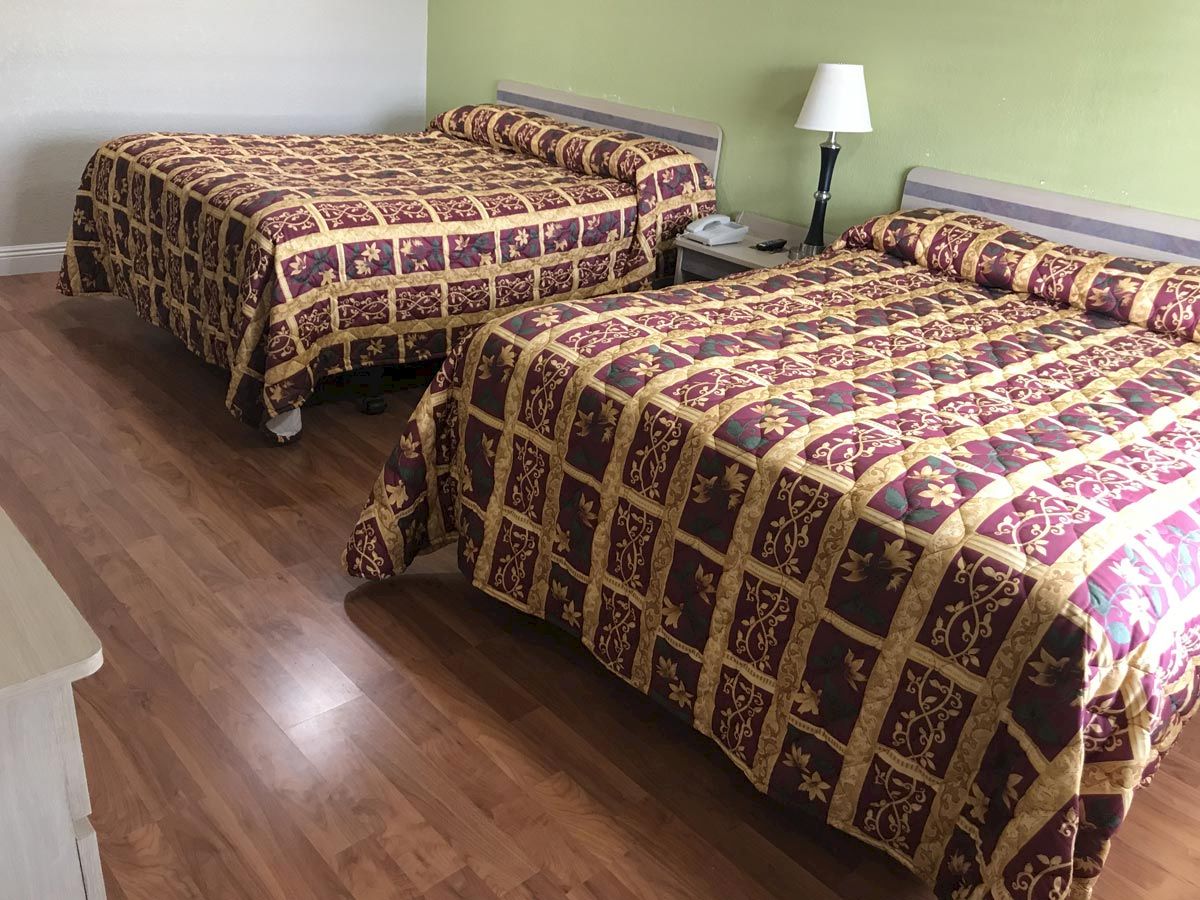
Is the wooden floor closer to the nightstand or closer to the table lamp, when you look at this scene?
the nightstand

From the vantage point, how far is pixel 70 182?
13.3 ft

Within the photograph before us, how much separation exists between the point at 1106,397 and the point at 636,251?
1889 millimetres

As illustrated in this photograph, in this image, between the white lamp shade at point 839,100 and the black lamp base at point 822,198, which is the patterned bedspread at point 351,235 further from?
the white lamp shade at point 839,100

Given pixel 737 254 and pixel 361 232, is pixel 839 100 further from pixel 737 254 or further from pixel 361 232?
pixel 361 232

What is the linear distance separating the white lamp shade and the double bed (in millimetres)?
691

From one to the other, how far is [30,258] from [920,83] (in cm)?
351

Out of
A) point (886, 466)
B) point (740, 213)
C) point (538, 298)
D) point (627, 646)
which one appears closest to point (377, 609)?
point (627, 646)

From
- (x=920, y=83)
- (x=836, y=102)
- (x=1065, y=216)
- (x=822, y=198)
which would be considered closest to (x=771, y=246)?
(x=822, y=198)

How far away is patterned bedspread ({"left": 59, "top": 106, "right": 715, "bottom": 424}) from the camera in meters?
2.77

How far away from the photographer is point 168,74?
4164mm

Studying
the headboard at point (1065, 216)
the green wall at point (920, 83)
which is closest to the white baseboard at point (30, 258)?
the green wall at point (920, 83)

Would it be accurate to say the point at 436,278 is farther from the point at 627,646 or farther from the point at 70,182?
the point at 70,182

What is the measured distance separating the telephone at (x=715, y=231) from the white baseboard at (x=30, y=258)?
2.59 metres

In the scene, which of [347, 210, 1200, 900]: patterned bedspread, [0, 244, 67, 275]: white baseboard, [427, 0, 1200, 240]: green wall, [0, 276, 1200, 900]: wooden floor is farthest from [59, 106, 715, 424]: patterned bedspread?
[347, 210, 1200, 900]: patterned bedspread
